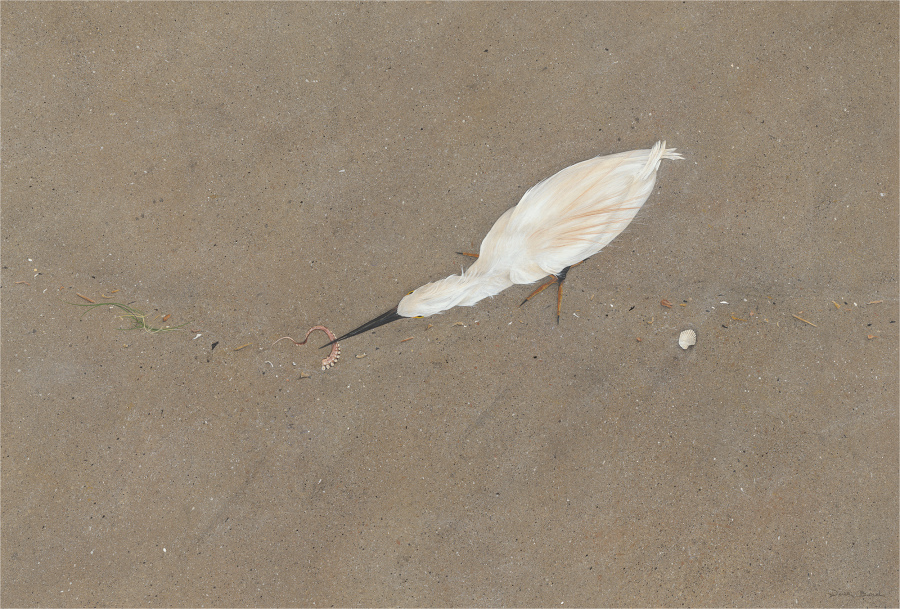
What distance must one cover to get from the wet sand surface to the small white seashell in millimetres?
47

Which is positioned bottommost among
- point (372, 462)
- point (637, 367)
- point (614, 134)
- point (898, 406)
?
point (898, 406)

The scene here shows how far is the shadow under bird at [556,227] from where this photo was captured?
8.56 feet

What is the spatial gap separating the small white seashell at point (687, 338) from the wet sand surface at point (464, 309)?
0.05 metres

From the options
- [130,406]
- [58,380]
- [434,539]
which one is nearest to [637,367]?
[434,539]

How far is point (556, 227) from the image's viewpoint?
261 cm

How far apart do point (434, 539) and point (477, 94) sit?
2.83m

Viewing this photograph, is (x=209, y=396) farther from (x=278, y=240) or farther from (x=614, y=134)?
(x=614, y=134)

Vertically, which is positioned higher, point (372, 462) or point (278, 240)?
point (278, 240)

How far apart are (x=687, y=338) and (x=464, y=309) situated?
1424mm

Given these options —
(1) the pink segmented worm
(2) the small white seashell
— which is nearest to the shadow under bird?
(1) the pink segmented worm

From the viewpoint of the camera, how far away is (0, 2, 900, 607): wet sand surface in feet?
9.39

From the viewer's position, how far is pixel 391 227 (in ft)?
9.53
